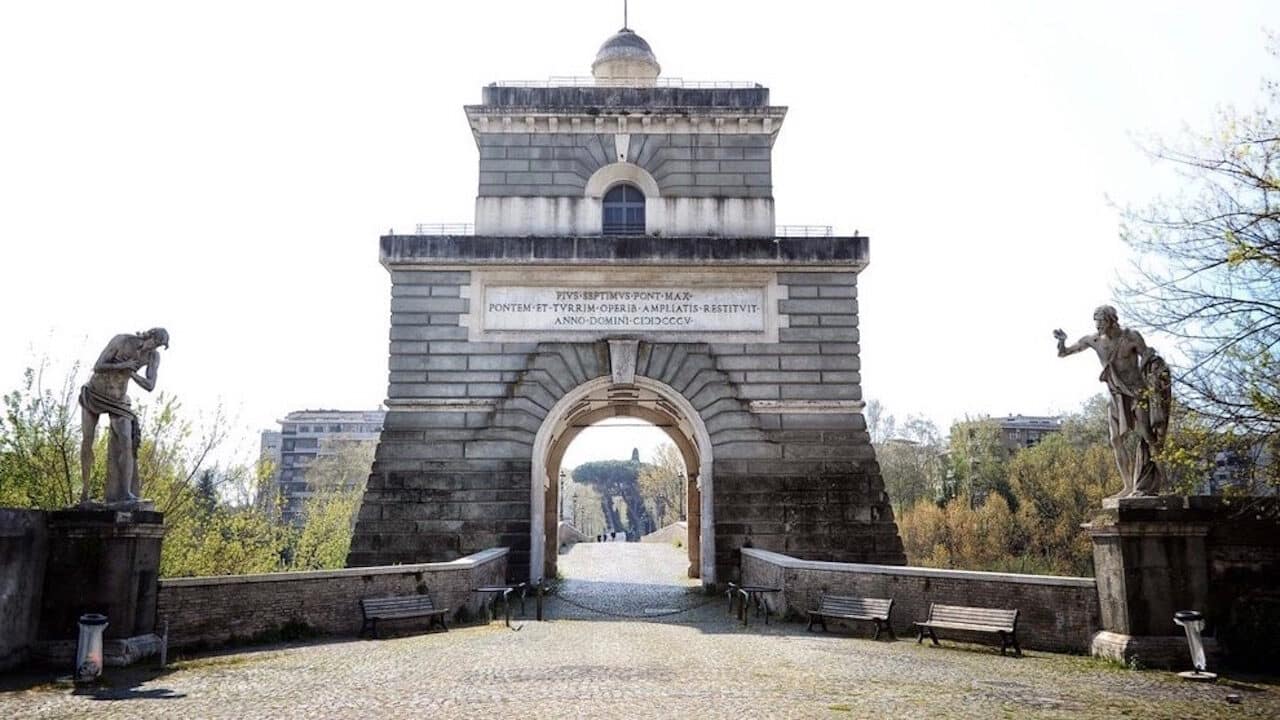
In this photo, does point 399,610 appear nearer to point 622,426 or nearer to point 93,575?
point 93,575

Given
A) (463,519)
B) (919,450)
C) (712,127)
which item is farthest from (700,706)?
(919,450)

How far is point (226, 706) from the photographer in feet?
32.4

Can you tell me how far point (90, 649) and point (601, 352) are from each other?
43.8 feet

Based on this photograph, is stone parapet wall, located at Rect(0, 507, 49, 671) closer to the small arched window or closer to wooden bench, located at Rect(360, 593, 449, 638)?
wooden bench, located at Rect(360, 593, 449, 638)

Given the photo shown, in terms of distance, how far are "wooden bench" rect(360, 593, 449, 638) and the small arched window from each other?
11.6m

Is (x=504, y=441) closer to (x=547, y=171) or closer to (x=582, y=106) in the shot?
(x=547, y=171)

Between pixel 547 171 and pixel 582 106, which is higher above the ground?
pixel 582 106

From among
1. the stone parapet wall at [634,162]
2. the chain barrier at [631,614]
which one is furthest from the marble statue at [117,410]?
the stone parapet wall at [634,162]

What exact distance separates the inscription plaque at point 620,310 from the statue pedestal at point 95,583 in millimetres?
11418

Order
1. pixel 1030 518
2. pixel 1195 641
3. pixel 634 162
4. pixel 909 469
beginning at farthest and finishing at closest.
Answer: pixel 909 469 → pixel 1030 518 → pixel 634 162 → pixel 1195 641

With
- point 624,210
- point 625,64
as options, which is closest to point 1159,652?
point 624,210

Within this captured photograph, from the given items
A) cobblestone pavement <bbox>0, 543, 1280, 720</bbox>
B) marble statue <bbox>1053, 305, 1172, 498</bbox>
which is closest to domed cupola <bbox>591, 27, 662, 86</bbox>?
marble statue <bbox>1053, 305, 1172, 498</bbox>

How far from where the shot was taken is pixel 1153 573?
12695mm

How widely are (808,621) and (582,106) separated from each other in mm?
14180
